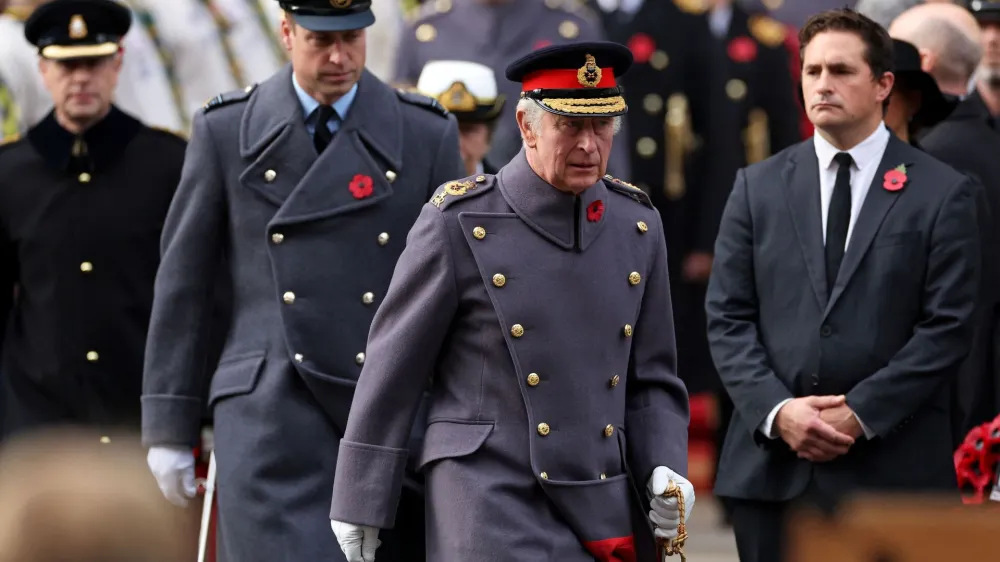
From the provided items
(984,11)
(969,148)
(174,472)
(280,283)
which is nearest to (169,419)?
(174,472)

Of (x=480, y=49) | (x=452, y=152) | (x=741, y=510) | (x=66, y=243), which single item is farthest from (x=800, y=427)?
(x=480, y=49)

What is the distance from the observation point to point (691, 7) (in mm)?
9953

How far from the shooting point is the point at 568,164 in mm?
5070

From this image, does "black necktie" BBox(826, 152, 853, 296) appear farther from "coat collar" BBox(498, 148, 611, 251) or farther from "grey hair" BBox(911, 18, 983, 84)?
"grey hair" BBox(911, 18, 983, 84)

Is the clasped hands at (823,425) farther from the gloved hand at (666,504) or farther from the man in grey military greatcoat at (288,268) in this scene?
the man in grey military greatcoat at (288,268)

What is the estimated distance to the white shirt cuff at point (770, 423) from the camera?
618 centimetres

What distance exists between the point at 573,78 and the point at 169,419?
167cm

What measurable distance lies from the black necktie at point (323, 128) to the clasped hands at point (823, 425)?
154 centimetres

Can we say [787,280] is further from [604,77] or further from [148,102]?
[148,102]

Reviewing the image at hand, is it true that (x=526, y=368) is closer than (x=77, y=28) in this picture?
Yes

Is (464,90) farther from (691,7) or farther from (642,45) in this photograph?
(691,7)

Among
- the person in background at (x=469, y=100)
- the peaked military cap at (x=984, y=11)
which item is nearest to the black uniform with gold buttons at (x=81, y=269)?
the person in background at (x=469, y=100)

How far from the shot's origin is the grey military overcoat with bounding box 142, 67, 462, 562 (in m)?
5.80

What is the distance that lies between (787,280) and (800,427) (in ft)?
1.51
